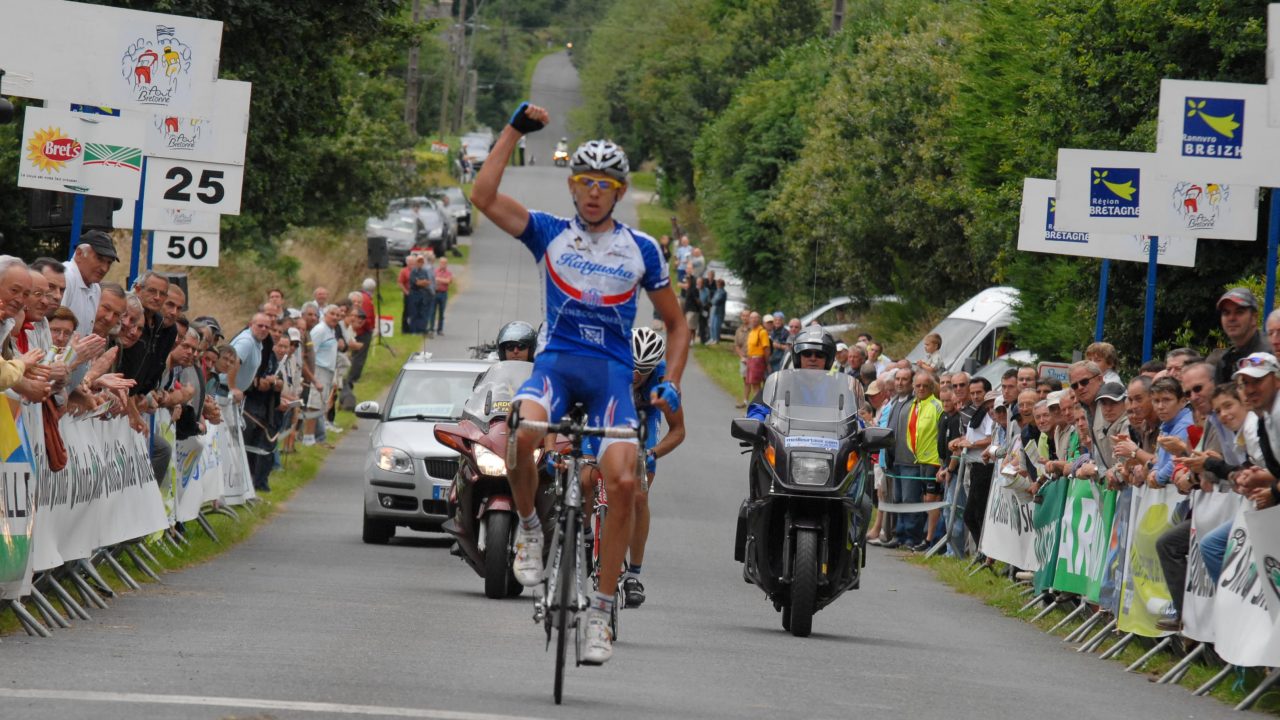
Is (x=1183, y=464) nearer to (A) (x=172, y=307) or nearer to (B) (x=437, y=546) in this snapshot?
(A) (x=172, y=307)

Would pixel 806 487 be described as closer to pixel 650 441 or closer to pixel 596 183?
pixel 650 441

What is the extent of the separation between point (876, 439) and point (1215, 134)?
11.4 ft

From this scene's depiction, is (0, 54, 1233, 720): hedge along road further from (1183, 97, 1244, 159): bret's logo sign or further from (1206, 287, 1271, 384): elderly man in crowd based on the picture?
(1183, 97, 1244, 159): bret's logo sign

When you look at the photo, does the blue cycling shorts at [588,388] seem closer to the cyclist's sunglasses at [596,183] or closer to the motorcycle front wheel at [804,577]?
the cyclist's sunglasses at [596,183]

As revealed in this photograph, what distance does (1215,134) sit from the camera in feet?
48.7

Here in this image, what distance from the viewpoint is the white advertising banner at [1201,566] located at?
40.5ft

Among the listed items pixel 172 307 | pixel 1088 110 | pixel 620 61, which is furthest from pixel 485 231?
pixel 172 307

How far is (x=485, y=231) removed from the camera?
85.4 meters

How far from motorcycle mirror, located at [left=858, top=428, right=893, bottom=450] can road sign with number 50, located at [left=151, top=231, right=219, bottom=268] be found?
855cm

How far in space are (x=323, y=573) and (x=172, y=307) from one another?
2413 mm

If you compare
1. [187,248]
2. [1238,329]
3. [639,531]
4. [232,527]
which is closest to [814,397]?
[1238,329]

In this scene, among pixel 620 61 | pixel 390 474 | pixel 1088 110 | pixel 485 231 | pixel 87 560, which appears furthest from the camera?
pixel 620 61

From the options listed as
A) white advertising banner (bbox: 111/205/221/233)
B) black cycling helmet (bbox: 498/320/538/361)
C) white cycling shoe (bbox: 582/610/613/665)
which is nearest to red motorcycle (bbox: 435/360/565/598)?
black cycling helmet (bbox: 498/320/538/361)

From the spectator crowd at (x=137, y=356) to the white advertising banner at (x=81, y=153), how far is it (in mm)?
897
